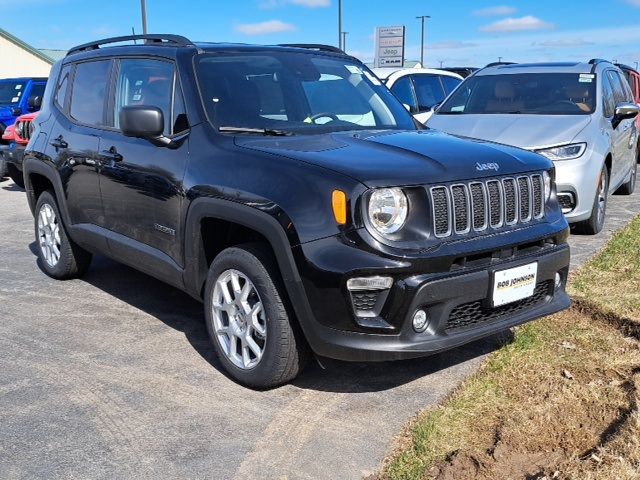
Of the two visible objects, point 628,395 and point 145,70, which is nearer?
point 628,395

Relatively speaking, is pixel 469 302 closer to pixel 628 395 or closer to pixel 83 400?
pixel 628 395

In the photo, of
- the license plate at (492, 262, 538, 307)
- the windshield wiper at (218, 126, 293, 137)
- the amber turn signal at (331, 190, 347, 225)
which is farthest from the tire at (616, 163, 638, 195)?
the amber turn signal at (331, 190, 347, 225)

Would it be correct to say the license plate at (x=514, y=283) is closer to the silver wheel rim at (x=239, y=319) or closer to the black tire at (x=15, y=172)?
the silver wheel rim at (x=239, y=319)

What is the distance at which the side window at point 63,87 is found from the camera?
562 centimetres

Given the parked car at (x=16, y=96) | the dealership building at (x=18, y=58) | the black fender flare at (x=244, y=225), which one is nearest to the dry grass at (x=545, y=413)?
the black fender flare at (x=244, y=225)

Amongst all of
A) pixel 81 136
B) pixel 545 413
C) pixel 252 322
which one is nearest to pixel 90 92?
pixel 81 136

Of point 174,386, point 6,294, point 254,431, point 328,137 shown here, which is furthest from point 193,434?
point 6,294

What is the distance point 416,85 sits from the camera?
10555 millimetres

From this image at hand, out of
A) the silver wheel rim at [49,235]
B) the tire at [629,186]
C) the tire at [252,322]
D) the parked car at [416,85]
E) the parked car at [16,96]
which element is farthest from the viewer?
the parked car at [16,96]

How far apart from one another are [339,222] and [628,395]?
5.64ft

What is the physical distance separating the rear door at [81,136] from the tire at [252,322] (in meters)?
1.51

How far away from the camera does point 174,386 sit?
387 centimetres

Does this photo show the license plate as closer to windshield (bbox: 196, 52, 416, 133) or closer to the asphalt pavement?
the asphalt pavement

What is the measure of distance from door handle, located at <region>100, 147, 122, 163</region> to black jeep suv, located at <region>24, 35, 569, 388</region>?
0.06ft
